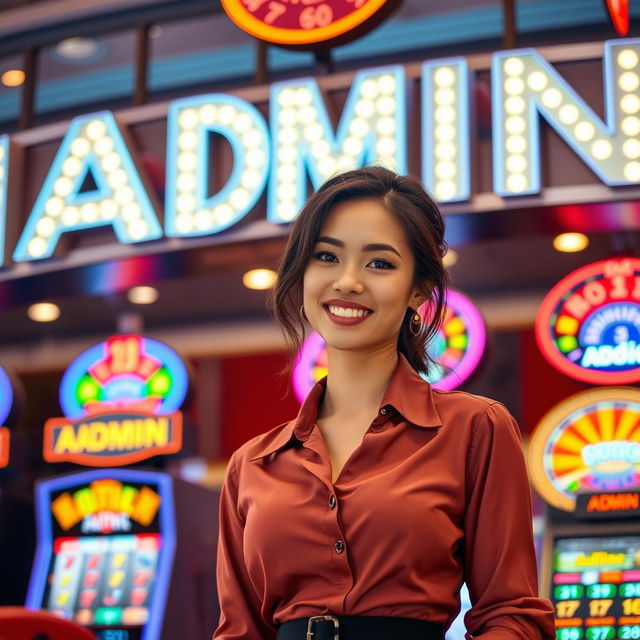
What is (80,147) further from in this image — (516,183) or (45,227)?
(516,183)

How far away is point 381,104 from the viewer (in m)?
6.07

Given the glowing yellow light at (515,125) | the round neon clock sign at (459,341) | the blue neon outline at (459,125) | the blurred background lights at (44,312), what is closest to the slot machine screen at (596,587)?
the round neon clock sign at (459,341)

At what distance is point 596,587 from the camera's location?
195 inches

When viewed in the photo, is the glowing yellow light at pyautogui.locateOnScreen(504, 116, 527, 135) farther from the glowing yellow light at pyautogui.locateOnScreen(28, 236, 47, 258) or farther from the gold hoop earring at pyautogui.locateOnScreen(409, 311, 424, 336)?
the gold hoop earring at pyautogui.locateOnScreen(409, 311, 424, 336)

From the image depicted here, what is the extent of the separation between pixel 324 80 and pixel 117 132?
1.22 m

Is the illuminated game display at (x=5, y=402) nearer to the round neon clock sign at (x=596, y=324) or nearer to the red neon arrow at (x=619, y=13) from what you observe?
the round neon clock sign at (x=596, y=324)

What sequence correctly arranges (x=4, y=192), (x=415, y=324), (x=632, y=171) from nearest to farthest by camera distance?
(x=415, y=324) < (x=632, y=171) < (x=4, y=192)

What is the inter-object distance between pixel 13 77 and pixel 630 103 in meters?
5.07

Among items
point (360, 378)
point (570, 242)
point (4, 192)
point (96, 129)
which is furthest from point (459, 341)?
point (360, 378)

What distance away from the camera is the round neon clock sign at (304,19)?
5922 millimetres

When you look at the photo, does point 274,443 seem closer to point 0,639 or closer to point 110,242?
point 0,639

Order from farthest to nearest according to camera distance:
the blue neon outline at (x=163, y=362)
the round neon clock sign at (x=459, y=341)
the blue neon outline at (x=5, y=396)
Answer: the blue neon outline at (x=5, y=396)
the blue neon outline at (x=163, y=362)
the round neon clock sign at (x=459, y=341)

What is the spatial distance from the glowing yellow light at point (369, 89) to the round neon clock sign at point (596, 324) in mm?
1421

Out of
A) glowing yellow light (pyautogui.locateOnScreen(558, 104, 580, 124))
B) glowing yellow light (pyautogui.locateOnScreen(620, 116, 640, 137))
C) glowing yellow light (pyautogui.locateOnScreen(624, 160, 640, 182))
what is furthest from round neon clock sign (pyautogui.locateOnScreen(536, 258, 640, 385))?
glowing yellow light (pyautogui.locateOnScreen(558, 104, 580, 124))
